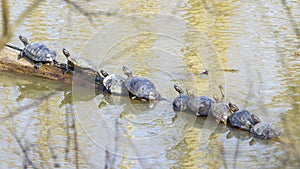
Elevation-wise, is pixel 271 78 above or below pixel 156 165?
below

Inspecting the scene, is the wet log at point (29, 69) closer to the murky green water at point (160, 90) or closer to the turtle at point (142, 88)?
the murky green water at point (160, 90)

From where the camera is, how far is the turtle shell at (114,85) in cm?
693

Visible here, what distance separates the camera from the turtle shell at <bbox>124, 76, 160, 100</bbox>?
665 centimetres

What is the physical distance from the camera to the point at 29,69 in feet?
24.4

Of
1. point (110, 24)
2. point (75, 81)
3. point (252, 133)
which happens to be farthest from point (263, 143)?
point (110, 24)

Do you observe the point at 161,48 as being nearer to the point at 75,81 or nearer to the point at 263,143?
the point at 75,81

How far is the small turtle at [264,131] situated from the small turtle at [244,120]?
12 cm

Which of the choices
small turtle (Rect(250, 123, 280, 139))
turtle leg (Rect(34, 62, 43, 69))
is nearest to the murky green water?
small turtle (Rect(250, 123, 280, 139))

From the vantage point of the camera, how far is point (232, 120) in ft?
19.6

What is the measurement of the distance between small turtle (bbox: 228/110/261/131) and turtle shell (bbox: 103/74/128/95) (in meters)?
1.53

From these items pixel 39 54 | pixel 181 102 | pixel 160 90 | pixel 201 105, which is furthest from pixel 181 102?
pixel 39 54

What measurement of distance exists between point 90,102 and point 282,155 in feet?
7.89

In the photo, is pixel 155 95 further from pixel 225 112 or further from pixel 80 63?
pixel 80 63

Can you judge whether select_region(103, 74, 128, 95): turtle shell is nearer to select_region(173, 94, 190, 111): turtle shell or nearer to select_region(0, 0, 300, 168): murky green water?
select_region(0, 0, 300, 168): murky green water
